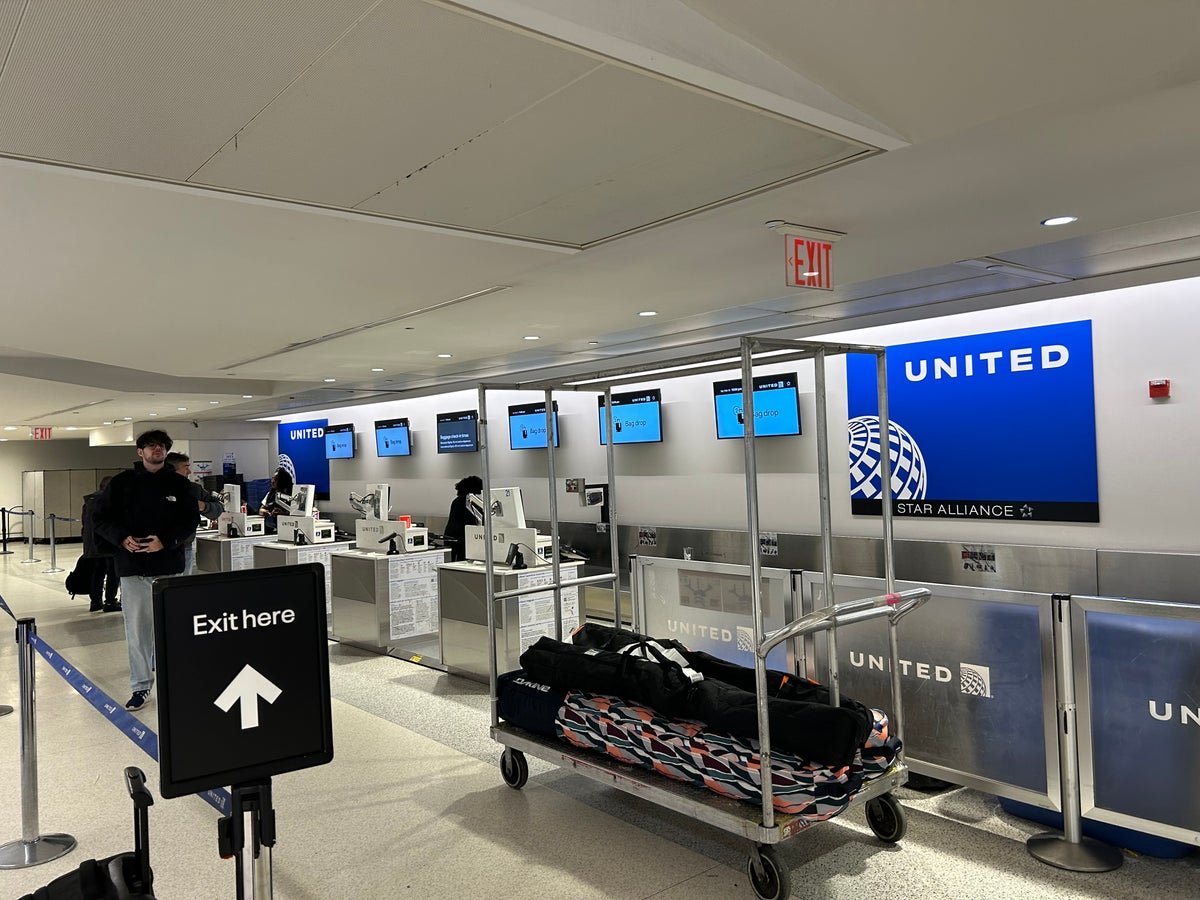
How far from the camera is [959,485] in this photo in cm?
592

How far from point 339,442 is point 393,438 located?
5.31ft

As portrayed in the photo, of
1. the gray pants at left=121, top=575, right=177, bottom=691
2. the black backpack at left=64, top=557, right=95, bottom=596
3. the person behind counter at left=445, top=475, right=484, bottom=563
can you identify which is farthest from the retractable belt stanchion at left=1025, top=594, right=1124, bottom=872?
the black backpack at left=64, top=557, right=95, bottom=596

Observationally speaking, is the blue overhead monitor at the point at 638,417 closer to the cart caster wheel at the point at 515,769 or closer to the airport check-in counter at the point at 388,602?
the airport check-in counter at the point at 388,602

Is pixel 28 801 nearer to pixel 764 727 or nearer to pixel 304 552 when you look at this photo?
pixel 764 727

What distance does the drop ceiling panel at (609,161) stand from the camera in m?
2.21

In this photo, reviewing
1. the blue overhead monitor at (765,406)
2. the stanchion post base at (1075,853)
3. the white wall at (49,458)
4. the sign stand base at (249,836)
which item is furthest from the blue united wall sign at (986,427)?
the white wall at (49,458)

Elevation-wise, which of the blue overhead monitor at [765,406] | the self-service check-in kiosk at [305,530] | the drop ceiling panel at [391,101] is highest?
the drop ceiling panel at [391,101]

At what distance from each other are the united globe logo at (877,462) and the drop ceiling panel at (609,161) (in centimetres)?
359

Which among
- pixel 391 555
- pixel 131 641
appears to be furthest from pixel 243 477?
pixel 131 641

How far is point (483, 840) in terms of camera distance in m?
3.72

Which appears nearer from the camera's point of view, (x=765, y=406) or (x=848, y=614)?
(x=848, y=614)

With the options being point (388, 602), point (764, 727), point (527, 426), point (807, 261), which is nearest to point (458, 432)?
point (527, 426)

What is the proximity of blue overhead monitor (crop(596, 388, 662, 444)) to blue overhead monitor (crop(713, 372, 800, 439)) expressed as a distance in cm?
67

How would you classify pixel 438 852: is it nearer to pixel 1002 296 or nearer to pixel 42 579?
pixel 1002 296
